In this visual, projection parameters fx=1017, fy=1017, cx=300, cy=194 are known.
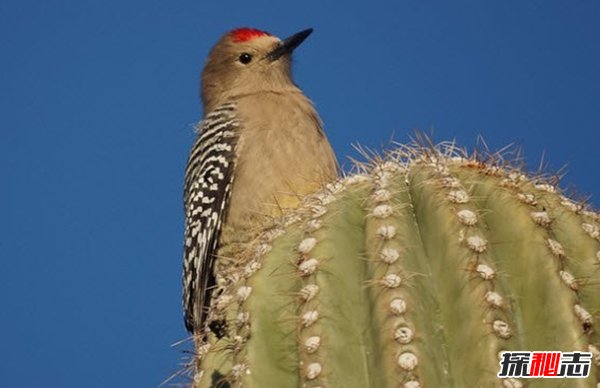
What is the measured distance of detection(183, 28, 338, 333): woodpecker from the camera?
6418 millimetres

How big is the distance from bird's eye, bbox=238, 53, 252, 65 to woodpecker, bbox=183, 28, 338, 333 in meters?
0.40

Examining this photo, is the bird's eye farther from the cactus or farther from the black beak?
the cactus

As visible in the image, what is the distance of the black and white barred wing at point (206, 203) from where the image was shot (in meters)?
6.32

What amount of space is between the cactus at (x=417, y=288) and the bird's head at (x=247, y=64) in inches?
173

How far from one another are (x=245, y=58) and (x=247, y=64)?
82mm

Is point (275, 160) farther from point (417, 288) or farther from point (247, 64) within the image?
point (417, 288)

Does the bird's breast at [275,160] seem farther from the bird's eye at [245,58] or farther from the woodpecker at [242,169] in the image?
the bird's eye at [245,58]

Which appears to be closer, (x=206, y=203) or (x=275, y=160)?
(x=275, y=160)

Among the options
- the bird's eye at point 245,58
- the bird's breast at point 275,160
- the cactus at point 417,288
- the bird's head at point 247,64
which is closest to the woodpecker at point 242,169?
the bird's breast at point 275,160

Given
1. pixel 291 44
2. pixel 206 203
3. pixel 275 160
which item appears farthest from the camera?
pixel 291 44

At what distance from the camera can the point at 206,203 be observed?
6.69 meters

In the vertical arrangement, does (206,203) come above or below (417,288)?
above

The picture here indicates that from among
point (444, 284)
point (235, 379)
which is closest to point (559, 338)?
point (444, 284)

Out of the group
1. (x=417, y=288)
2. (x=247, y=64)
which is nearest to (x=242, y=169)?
(x=247, y=64)
